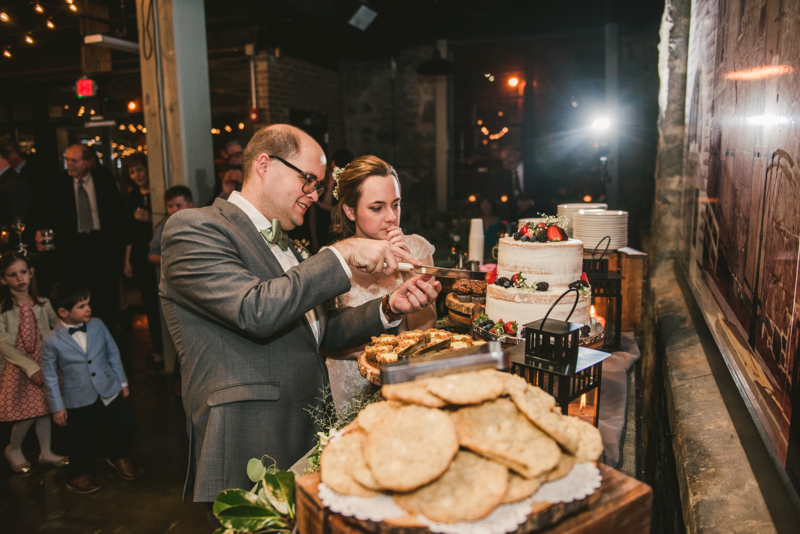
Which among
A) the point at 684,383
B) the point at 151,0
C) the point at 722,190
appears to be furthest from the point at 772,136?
the point at 151,0

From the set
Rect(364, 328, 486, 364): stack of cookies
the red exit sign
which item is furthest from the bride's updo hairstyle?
the red exit sign

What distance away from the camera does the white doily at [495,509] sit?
33.7 inches

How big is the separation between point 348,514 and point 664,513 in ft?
7.95

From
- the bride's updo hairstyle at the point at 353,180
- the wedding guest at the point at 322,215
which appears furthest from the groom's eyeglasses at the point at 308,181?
the wedding guest at the point at 322,215

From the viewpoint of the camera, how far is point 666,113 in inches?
221

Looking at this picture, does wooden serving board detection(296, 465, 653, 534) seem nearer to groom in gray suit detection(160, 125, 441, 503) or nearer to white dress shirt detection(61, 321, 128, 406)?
groom in gray suit detection(160, 125, 441, 503)

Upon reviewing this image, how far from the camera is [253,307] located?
164 cm

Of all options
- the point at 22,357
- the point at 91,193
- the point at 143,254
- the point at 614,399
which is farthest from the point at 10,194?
the point at 614,399

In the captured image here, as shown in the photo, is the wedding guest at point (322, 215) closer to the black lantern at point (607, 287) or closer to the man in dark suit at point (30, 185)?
the man in dark suit at point (30, 185)

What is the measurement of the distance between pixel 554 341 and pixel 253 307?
871mm

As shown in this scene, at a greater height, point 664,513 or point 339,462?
point 339,462

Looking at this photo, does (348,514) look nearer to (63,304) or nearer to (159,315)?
(63,304)

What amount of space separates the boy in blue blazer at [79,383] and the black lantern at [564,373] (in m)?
3.26

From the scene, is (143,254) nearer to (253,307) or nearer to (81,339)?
(81,339)
